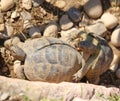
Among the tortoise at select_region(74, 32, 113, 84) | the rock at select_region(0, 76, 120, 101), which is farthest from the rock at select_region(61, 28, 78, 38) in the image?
the rock at select_region(0, 76, 120, 101)

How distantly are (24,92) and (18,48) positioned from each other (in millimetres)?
645

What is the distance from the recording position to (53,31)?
509 cm

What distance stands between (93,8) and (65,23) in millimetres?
302

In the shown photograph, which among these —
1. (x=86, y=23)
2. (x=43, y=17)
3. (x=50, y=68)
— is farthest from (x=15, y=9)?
(x=50, y=68)

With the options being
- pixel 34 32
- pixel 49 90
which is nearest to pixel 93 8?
pixel 34 32

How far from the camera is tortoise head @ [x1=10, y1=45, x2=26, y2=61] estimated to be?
14.6 feet

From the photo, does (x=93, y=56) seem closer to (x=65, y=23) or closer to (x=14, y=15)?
(x=65, y=23)

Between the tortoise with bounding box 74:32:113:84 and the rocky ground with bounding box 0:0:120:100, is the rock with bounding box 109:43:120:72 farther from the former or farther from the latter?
the tortoise with bounding box 74:32:113:84

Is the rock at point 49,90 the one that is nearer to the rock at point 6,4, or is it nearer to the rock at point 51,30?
the rock at point 51,30

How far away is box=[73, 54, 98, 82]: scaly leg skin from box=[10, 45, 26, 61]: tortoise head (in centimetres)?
46

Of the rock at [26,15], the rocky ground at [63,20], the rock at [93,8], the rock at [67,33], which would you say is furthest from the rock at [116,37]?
the rock at [26,15]

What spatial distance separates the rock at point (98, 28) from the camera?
16.8ft

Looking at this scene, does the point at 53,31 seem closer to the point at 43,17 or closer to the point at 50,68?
the point at 43,17

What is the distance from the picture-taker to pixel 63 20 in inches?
205
